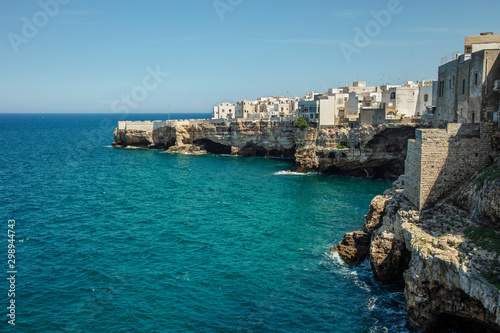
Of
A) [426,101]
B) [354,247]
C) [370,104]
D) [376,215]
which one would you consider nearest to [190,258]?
[354,247]

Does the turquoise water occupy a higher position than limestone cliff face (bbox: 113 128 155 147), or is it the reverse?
limestone cliff face (bbox: 113 128 155 147)

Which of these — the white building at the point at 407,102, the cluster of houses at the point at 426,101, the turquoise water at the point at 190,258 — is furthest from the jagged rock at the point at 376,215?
the white building at the point at 407,102

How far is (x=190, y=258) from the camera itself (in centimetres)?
2898

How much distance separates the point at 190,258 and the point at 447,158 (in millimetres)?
18192

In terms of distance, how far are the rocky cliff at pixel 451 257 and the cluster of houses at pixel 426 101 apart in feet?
27.3

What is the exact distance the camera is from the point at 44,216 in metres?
38.6

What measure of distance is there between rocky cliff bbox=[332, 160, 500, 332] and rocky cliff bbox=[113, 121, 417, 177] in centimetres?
3375

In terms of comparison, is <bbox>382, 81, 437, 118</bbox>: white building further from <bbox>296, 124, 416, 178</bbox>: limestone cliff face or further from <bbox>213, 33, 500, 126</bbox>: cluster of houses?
<bbox>296, 124, 416, 178</bbox>: limestone cliff face

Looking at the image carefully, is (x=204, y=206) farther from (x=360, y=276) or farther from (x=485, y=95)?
(x=485, y=95)

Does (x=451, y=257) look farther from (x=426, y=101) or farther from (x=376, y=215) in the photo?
(x=426, y=101)

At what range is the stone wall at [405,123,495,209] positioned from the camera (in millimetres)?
24406

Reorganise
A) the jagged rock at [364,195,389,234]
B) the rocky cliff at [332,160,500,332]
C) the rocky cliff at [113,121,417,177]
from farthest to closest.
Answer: the rocky cliff at [113,121,417,177] → the jagged rock at [364,195,389,234] → the rocky cliff at [332,160,500,332]

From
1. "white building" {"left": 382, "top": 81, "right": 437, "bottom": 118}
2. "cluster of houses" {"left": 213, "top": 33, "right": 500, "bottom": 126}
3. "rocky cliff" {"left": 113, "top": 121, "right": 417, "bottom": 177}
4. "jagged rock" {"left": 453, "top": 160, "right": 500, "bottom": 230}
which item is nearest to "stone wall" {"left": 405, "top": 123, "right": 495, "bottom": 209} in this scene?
"jagged rock" {"left": 453, "top": 160, "right": 500, "bottom": 230}

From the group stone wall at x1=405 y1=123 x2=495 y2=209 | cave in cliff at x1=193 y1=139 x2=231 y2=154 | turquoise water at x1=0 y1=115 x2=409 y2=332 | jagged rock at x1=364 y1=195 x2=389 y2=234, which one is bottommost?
turquoise water at x1=0 y1=115 x2=409 y2=332
